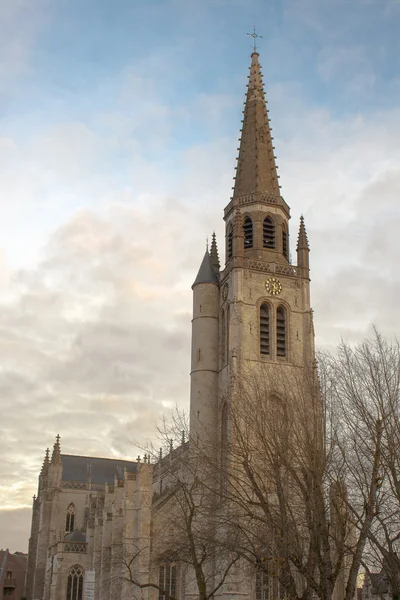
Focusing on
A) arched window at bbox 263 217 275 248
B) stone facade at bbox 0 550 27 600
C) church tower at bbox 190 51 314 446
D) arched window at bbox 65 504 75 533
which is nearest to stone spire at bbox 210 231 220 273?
church tower at bbox 190 51 314 446

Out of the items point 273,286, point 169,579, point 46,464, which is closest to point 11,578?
point 46,464

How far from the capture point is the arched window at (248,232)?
5394 cm

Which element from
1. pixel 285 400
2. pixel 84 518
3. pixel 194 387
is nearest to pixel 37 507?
pixel 84 518

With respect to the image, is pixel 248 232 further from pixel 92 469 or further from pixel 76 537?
pixel 92 469

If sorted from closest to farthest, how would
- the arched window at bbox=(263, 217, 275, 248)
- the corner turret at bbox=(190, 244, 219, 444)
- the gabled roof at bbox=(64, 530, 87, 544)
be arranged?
the corner turret at bbox=(190, 244, 219, 444)
the arched window at bbox=(263, 217, 275, 248)
the gabled roof at bbox=(64, 530, 87, 544)

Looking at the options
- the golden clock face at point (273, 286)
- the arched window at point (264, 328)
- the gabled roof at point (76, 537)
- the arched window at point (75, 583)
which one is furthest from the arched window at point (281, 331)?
the arched window at point (75, 583)

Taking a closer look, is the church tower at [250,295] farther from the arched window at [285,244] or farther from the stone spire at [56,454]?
the stone spire at [56,454]

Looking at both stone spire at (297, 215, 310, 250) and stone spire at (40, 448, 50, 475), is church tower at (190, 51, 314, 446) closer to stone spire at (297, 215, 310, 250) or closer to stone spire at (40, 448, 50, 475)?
stone spire at (297, 215, 310, 250)

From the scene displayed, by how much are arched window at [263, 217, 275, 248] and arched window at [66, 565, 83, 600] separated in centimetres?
3155

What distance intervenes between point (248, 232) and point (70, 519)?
120 feet

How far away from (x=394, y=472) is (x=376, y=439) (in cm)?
135

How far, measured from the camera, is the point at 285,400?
2770 centimetres

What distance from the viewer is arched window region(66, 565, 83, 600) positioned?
59.0m

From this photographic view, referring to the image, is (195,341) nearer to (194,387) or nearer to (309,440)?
(194,387)
